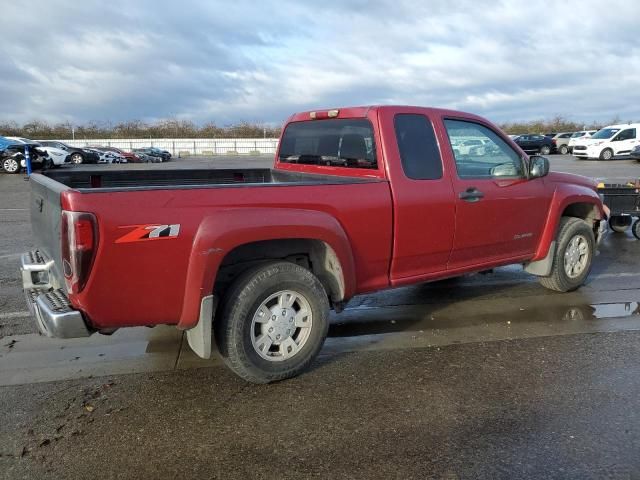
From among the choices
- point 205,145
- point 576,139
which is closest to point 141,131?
point 205,145

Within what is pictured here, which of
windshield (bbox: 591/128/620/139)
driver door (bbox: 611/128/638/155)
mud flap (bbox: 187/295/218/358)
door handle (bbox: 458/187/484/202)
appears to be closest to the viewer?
mud flap (bbox: 187/295/218/358)

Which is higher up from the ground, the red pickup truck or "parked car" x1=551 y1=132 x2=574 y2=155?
"parked car" x1=551 y1=132 x2=574 y2=155

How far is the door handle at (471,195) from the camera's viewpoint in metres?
4.45

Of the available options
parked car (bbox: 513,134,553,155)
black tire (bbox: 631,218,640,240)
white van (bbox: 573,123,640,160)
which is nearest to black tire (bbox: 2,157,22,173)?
black tire (bbox: 631,218,640,240)

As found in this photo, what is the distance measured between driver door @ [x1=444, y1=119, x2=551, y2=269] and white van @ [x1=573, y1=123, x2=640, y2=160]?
2780 centimetres

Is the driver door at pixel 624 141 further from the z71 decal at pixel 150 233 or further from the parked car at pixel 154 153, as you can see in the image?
the parked car at pixel 154 153

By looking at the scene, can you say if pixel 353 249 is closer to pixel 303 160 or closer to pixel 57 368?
pixel 303 160

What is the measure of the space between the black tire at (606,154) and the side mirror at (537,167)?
28.0 meters

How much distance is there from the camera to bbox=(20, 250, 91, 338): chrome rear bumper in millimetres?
3078

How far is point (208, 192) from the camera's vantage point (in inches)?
129

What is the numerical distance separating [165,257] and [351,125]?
2.08m

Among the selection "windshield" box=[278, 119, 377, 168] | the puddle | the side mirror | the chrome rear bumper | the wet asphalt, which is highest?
"windshield" box=[278, 119, 377, 168]

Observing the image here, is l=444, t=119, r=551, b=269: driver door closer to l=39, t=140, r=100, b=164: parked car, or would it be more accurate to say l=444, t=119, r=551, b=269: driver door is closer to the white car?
l=39, t=140, r=100, b=164: parked car

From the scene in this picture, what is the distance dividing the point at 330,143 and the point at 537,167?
1981 millimetres
